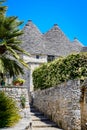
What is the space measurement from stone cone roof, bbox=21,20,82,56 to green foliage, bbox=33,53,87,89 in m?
13.7

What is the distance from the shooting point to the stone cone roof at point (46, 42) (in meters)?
39.1

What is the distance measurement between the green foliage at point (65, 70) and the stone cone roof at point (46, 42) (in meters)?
13.7

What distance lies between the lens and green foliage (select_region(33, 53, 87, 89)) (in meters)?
19.3

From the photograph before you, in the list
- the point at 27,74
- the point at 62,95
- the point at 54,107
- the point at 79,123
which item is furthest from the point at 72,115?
the point at 27,74

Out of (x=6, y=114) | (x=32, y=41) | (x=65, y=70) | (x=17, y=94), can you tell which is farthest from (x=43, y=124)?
(x=32, y=41)

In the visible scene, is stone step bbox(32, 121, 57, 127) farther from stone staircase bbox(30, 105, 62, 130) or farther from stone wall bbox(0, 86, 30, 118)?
stone wall bbox(0, 86, 30, 118)

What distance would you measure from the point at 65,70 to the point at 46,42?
21055mm

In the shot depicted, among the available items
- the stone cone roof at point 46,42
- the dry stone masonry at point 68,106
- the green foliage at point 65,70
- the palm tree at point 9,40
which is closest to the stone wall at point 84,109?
the dry stone masonry at point 68,106

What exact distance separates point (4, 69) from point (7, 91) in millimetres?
2055

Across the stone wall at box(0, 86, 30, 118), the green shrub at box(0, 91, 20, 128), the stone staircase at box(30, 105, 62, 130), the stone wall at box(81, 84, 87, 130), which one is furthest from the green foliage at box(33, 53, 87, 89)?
the green shrub at box(0, 91, 20, 128)

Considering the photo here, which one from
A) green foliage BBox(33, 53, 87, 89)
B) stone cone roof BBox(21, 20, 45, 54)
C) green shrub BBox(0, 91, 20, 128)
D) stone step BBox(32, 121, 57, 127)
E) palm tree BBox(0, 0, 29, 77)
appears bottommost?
stone step BBox(32, 121, 57, 127)

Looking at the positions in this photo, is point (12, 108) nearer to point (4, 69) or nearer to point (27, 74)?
point (4, 69)

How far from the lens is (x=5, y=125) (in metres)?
15.8

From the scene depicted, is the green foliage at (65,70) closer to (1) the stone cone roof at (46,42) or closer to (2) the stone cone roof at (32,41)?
(2) the stone cone roof at (32,41)
